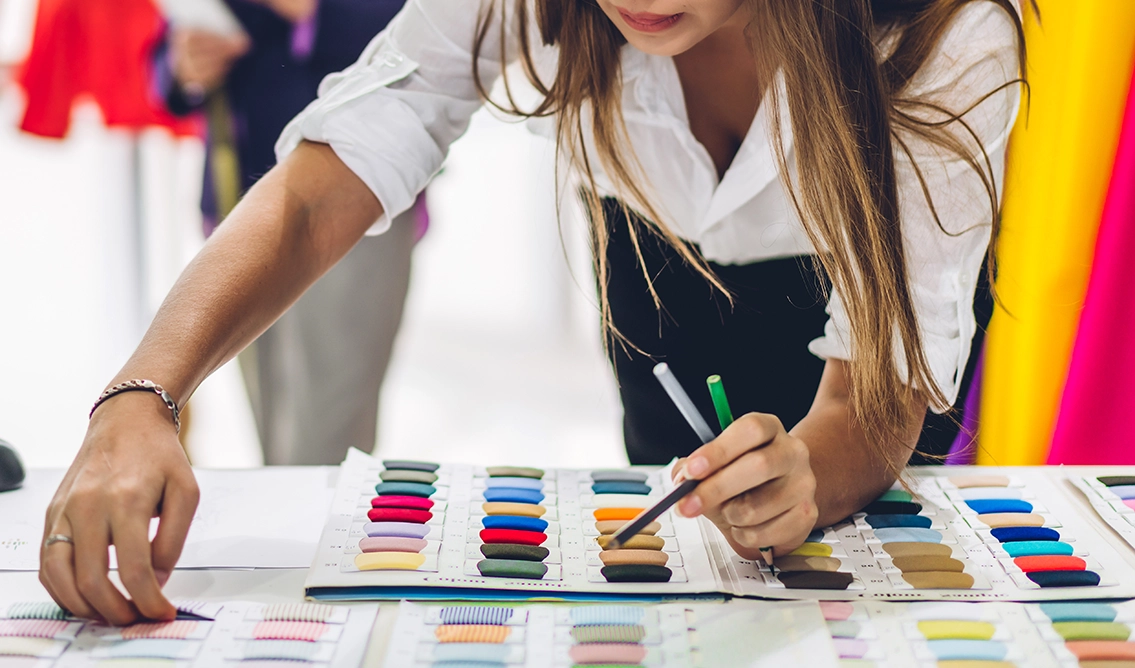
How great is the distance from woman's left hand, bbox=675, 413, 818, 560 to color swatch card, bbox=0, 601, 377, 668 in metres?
0.22

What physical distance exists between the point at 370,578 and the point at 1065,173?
3.06 feet

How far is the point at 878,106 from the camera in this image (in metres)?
0.72

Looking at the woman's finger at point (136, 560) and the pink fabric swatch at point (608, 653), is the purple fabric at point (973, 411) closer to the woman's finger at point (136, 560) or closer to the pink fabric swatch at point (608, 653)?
the pink fabric swatch at point (608, 653)

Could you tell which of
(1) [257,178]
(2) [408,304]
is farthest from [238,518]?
(2) [408,304]

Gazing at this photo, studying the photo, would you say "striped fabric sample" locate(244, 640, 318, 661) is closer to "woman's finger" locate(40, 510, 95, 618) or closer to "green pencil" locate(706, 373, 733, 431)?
"woman's finger" locate(40, 510, 95, 618)

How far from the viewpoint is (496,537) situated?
2.24 ft

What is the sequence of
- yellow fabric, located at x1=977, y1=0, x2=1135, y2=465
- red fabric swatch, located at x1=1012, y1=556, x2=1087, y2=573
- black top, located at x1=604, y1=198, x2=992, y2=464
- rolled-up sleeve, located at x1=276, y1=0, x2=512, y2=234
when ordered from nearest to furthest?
red fabric swatch, located at x1=1012, y1=556, x2=1087, y2=573 → rolled-up sleeve, located at x1=276, y1=0, x2=512, y2=234 → black top, located at x1=604, y1=198, x2=992, y2=464 → yellow fabric, located at x1=977, y1=0, x2=1135, y2=465

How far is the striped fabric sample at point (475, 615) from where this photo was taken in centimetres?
59

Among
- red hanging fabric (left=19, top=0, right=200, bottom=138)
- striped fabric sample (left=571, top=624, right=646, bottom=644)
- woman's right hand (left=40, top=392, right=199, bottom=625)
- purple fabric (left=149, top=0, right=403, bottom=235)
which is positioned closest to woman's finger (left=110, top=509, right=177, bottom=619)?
woman's right hand (left=40, top=392, right=199, bottom=625)

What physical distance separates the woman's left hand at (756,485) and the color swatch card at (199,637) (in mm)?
220

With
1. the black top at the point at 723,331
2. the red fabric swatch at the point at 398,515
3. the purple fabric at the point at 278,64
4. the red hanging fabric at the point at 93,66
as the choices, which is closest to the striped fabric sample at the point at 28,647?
the red fabric swatch at the point at 398,515

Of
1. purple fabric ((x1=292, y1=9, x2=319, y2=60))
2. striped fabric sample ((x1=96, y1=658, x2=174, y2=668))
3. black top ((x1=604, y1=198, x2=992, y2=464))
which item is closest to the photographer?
striped fabric sample ((x1=96, y1=658, x2=174, y2=668))

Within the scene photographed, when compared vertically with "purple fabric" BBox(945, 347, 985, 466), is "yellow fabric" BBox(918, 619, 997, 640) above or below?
below

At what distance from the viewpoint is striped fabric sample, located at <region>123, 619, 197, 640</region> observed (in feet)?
1.86
